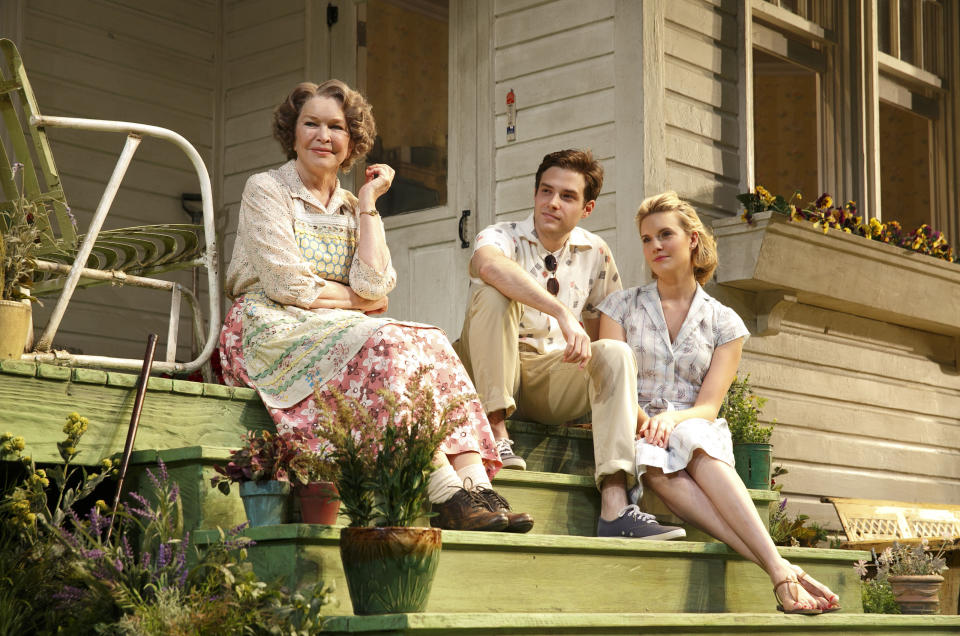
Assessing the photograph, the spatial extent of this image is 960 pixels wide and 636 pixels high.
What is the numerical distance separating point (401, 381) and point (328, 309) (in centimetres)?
44

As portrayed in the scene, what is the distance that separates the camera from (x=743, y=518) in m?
3.03

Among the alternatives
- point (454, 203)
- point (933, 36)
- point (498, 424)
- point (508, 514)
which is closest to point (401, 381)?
point (508, 514)

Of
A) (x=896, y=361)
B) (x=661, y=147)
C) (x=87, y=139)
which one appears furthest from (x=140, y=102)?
(x=896, y=361)

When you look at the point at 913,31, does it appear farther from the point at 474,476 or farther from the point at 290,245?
the point at 474,476

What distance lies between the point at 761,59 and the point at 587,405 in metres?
4.91

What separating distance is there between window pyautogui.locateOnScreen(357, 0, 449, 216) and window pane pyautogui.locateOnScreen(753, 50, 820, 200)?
11.2 ft

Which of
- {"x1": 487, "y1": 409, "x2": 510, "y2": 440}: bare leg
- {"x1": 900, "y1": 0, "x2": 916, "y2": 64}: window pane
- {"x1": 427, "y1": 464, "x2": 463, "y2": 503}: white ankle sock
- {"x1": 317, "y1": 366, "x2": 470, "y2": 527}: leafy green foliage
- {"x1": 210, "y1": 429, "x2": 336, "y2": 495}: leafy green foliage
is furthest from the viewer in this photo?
{"x1": 900, "y1": 0, "x2": 916, "y2": 64}: window pane

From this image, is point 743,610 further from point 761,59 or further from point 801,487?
point 761,59

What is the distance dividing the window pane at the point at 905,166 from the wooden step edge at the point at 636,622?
351 cm

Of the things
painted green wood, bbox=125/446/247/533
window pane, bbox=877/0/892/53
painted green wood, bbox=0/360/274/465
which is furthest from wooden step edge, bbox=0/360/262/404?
window pane, bbox=877/0/892/53

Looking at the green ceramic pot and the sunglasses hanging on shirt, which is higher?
the sunglasses hanging on shirt

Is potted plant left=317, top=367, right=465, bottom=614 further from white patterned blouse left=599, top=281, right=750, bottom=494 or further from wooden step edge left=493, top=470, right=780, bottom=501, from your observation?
white patterned blouse left=599, top=281, right=750, bottom=494

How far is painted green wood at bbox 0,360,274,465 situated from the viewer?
256cm

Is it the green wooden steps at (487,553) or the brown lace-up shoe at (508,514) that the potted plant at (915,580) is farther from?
the brown lace-up shoe at (508,514)
